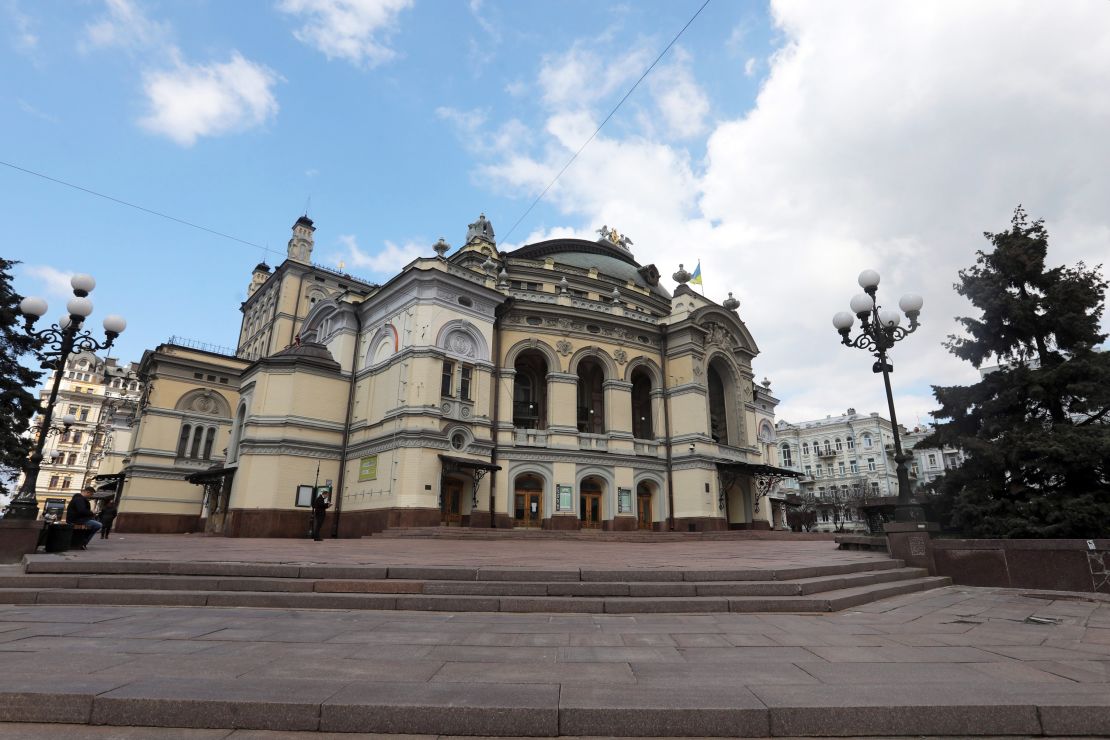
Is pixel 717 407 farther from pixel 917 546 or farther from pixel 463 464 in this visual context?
pixel 917 546

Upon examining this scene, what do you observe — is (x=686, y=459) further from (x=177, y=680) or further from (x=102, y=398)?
(x=102, y=398)

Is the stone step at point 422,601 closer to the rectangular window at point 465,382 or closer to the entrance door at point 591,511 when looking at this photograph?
A: the rectangular window at point 465,382

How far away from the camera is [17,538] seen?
10648 mm

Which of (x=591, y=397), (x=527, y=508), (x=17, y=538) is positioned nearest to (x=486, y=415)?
(x=527, y=508)

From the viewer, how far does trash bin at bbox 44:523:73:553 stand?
1168 centimetres

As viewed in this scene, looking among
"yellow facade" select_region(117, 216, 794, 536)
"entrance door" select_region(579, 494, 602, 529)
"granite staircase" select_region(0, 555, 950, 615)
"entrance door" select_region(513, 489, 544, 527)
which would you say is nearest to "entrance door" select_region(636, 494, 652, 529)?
"yellow facade" select_region(117, 216, 794, 536)

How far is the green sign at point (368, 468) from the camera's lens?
25.9 m

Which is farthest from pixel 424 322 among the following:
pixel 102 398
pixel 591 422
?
pixel 102 398

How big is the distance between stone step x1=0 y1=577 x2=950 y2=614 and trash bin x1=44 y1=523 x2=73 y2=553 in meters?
4.33

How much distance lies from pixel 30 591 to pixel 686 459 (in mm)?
27294

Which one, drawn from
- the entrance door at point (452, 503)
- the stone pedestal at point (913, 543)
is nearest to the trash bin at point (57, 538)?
the entrance door at point (452, 503)

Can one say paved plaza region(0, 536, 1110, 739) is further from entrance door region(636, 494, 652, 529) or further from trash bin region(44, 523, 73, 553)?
entrance door region(636, 494, 652, 529)

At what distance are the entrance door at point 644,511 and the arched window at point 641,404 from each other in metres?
3.82

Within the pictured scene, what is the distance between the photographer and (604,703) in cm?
378
